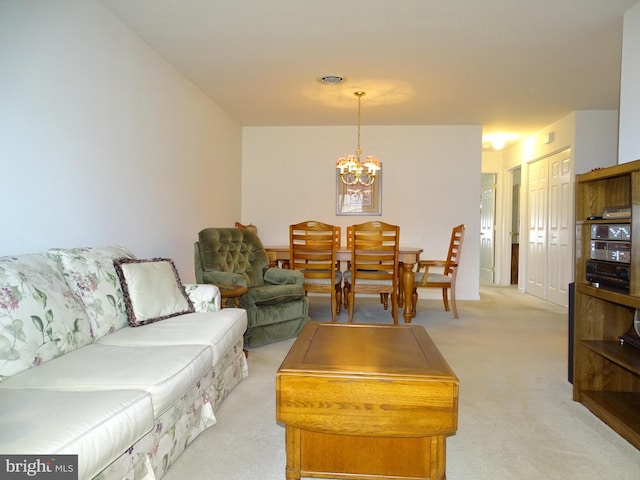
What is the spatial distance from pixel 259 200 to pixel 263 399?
380 cm

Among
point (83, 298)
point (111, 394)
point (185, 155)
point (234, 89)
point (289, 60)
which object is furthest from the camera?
point (234, 89)

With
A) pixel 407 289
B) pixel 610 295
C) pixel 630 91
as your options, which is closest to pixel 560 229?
pixel 407 289

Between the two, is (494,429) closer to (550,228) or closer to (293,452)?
(293,452)

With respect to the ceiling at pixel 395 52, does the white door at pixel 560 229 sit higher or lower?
lower

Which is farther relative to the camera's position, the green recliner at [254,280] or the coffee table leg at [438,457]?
the green recliner at [254,280]

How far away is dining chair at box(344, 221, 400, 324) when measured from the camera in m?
3.93

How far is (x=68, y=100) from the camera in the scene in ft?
7.53

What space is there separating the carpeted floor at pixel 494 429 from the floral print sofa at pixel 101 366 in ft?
0.49

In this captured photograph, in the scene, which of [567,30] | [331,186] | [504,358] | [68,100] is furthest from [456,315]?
[68,100]

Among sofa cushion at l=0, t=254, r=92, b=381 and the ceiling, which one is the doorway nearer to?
the ceiling

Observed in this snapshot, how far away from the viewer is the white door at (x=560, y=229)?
5008mm

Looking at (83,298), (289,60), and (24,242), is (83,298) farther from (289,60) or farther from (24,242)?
(289,60)

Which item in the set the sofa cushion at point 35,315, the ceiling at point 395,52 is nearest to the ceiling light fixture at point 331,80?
the ceiling at point 395,52

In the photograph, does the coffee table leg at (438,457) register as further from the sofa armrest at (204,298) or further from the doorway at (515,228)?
the doorway at (515,228)
